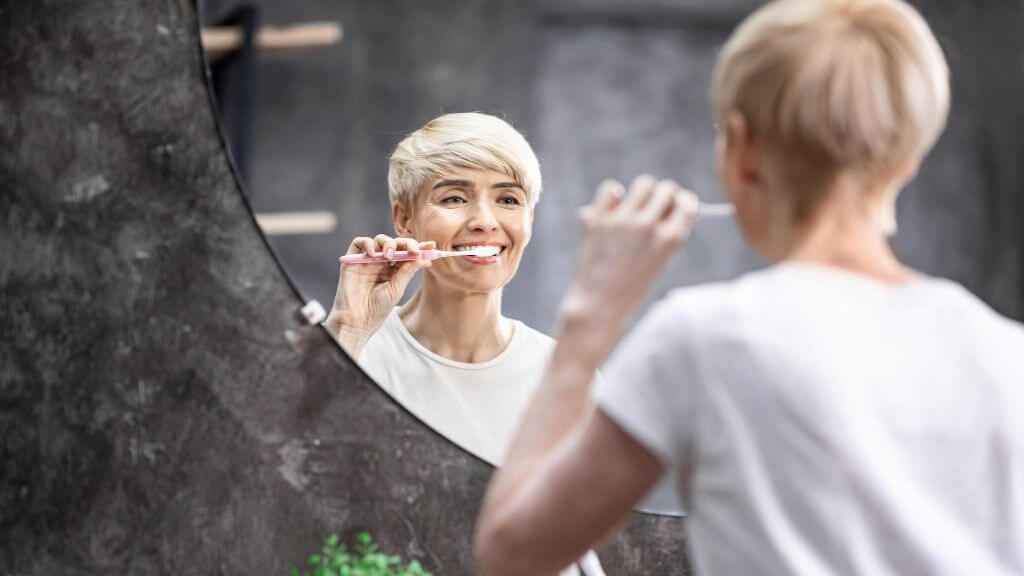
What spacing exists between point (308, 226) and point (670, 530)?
3.04 meters

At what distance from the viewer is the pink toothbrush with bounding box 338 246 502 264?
1.34 metres

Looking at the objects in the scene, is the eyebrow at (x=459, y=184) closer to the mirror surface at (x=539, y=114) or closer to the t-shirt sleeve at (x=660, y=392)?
the t-shirt sleeve at (x=660, y=392)

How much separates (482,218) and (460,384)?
0.67ft

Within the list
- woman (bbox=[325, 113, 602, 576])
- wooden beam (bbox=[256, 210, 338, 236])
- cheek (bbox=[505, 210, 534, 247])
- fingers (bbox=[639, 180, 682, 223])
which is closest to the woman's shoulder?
woman (bbox=[325, 113, 602, 576])

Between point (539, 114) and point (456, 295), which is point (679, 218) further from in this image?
point (539, 114)

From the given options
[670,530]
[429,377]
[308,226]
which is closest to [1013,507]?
[670,530]

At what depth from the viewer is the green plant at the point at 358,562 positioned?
3.75 ft

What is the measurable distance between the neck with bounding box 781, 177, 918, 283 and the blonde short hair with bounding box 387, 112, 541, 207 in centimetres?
79

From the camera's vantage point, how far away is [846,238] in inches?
23.8

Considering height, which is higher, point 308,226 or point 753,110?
point 753,110

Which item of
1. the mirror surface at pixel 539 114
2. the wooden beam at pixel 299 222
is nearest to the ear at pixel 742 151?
the mirror surface at pixel 539 114

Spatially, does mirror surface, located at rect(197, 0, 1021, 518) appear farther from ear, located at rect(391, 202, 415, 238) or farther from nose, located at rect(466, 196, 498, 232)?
nose, located at rect(466, 196, 498, 232)

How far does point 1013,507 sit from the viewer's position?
0.58 meters

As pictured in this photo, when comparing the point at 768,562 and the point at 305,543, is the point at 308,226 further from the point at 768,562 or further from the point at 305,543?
the point at 768,562
